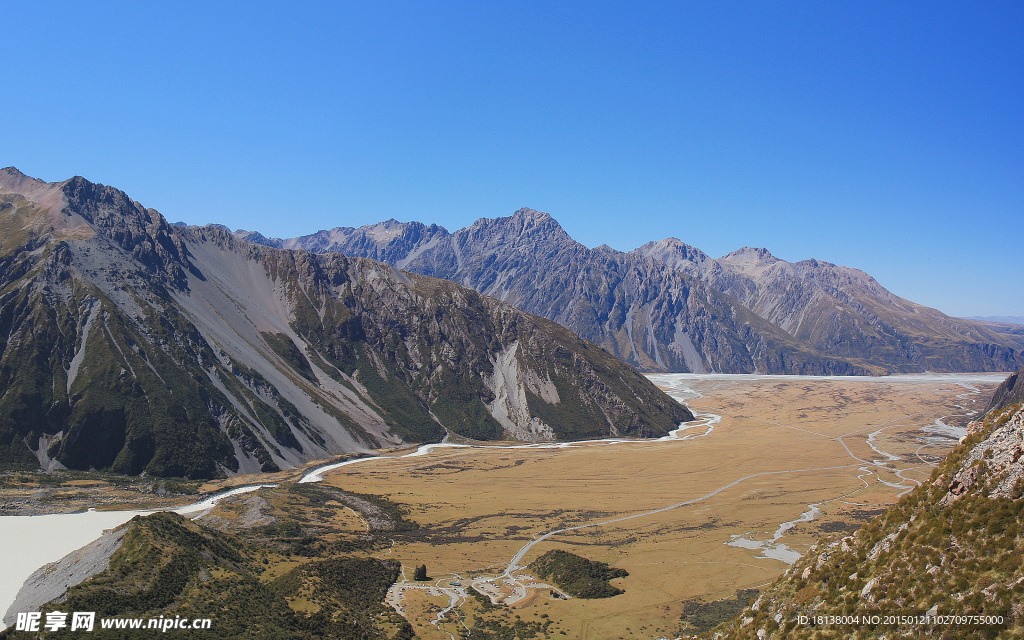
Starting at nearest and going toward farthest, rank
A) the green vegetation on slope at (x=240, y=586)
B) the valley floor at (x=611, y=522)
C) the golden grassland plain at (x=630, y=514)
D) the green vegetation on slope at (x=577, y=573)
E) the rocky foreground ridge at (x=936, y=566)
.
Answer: the rocky foreground ridge at (x=936, y=566) < the green vegetation on slope at (x=240, y=586) < the valley floor at (x=611, y=522) < the golden grassland plain at (x=630, y=514) < the green vegetation on slope at (x=577, y=573)

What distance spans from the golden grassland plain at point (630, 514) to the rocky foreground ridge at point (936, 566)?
137 ft

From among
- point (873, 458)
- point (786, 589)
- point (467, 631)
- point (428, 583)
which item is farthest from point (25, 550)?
point (873, 458)

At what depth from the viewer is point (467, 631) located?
67312mm

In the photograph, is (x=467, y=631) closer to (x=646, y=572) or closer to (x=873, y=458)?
(x=646, y=572)

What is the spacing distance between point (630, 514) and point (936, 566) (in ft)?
347

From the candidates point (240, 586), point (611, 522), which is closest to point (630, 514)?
point (611, 522)

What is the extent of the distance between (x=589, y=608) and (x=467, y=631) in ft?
55.6

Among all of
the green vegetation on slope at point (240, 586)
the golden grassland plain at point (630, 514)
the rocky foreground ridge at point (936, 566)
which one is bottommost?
the golden grassland plain at point (630, 514)

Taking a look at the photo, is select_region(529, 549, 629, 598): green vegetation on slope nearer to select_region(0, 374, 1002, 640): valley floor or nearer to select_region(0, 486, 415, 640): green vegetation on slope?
select_region(0, 374, 1002, 640): valley floor

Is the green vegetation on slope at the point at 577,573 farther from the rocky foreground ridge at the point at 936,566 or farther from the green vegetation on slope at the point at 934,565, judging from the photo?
the rocky foreground ridge at the point at 936,566

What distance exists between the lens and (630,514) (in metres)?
128

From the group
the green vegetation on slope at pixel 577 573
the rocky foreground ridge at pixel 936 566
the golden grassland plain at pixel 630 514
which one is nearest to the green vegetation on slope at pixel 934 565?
the rocky foreground ridge at pixel 936 566

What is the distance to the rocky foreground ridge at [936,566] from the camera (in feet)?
79.4

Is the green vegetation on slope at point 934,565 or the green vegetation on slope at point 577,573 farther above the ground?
the green vegetation on slope at point 934,565
